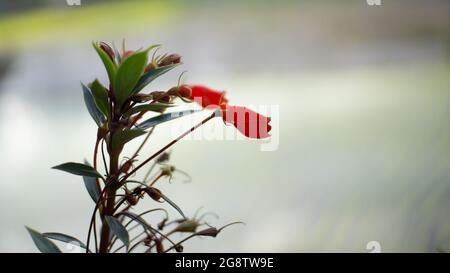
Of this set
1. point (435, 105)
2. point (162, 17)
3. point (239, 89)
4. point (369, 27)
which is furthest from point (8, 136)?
point (435, 105)

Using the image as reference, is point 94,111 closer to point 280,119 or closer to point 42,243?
point 42,243

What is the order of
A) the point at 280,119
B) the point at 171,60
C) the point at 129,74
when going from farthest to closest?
1. the point at 280,119
2. the point at 171,60
3. the point at 129,74

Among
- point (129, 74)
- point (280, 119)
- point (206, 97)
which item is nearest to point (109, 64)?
point (129, 74)

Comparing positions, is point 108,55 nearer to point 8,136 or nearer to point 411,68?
point 8,136

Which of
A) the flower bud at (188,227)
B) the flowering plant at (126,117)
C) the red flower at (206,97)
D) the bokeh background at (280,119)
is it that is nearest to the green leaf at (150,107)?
the flowering plant at (126,117)

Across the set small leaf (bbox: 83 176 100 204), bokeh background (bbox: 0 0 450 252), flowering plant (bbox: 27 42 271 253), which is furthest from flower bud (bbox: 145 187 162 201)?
bokeh background (bbox: 0 0 450 252)

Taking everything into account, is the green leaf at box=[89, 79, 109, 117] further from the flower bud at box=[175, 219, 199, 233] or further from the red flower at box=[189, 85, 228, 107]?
the flower bud at box=[175, 219, 199, 233]
